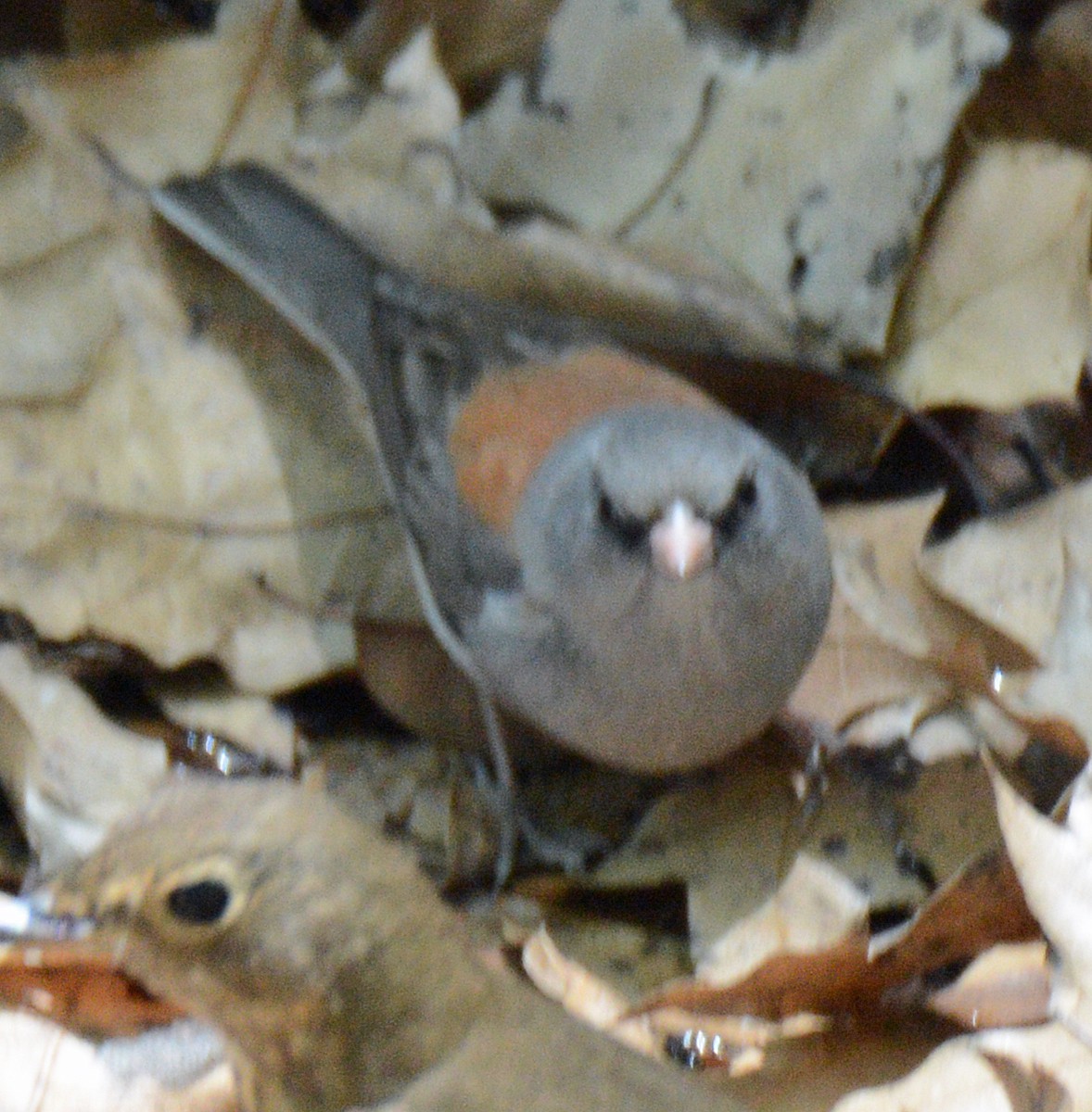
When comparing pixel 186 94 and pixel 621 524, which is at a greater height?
pixel 186 94

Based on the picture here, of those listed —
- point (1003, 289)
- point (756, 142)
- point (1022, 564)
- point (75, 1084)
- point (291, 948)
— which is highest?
point (756, 142)

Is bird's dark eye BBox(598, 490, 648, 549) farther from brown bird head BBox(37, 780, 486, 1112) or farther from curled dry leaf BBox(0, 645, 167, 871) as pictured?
curled dry leaf BBox(0, 645, 167, 871)

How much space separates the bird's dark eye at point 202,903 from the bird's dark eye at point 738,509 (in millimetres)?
702

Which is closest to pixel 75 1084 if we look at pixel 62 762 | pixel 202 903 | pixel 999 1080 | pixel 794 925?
pixel 202 903

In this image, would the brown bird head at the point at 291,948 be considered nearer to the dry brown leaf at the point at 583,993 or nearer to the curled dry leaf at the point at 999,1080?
the dry brown leaf at the point at 583,993

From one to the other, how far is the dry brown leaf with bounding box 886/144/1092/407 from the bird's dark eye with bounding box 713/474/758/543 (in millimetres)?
381

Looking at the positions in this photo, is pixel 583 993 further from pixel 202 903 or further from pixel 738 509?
pixel 738 509

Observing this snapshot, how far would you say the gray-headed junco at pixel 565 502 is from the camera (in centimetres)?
151

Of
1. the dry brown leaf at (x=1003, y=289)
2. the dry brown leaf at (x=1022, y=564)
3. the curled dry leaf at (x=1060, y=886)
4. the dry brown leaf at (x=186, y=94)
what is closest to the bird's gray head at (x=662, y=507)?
the dry brown leaf at (x=1022, y=564)

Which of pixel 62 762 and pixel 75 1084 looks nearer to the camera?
pixel 75 1084

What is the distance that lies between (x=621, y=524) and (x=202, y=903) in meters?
0.65

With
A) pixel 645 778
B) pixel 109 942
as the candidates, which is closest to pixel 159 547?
pixel 109 942

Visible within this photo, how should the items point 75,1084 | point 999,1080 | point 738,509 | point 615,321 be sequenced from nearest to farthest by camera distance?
point 999,1080 < point 75,1084 < point 738,509 < point 615,321

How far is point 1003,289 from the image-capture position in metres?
1.72
